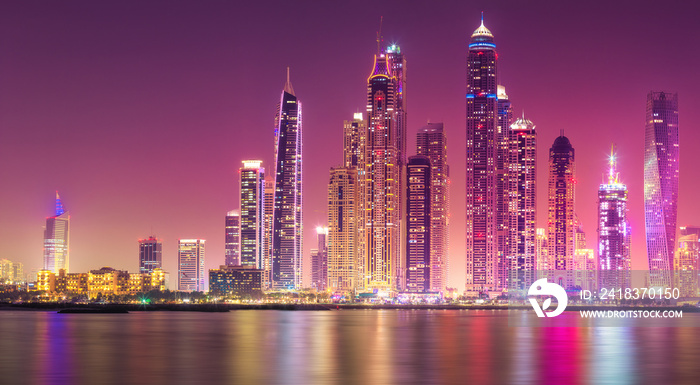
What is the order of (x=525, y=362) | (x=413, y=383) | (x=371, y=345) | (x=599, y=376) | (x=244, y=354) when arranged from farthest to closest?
(x=371, y=345)
(x=244, y=354)
(x=525, y=362)
(x=599, y=376)
(x=413, y=383)

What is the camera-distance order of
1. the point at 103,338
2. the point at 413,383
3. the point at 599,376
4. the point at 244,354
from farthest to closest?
the point at 103,338, the point at 244,354, the point at 599,376, the point at 413,383

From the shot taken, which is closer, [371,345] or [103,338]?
[371,345]

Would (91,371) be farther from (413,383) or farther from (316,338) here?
(316,338)

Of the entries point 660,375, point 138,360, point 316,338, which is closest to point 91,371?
point 138,360

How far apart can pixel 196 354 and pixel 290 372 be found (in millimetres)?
17446

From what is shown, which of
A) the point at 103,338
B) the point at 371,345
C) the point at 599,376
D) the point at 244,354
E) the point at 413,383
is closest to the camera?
the point at 413,383

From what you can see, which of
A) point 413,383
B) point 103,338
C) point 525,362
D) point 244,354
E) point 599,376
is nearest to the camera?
point 413,383

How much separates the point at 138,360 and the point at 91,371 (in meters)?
8.62

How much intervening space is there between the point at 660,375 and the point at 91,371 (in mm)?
34542

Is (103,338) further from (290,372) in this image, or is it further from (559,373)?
(559,373)

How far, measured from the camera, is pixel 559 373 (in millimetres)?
52344

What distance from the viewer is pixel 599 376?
1982 inches

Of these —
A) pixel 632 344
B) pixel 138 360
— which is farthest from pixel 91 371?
pixel 632 344

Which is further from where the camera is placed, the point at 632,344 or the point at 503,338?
the point at 503,338
